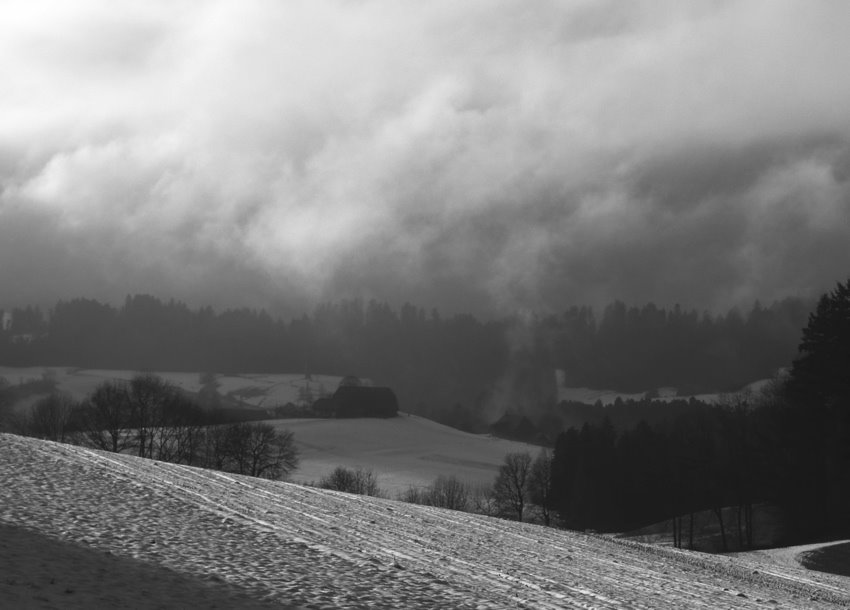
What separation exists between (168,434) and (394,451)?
6670cm

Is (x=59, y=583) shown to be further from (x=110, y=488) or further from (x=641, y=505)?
(x=641, y=505)

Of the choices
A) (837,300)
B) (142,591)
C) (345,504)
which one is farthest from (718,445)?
(142,591)

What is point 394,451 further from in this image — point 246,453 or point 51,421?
point 246,453

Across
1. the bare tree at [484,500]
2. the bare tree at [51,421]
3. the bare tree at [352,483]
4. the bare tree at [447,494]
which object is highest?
the bare tree at [51,421]

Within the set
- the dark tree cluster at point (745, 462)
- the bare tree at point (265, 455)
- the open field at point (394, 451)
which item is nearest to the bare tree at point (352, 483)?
the open field at point (394, 451)

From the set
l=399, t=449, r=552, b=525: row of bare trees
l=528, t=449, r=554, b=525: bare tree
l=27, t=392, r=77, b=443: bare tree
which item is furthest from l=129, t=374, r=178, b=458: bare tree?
l=528, t=449, r=554, b=525: bare tree

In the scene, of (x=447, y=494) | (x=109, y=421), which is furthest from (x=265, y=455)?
(x=447, y=494)

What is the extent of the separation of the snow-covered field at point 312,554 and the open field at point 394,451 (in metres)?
88.2

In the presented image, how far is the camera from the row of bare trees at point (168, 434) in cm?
9775

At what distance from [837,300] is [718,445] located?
3986cm

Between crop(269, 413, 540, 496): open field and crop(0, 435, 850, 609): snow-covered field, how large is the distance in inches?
3471

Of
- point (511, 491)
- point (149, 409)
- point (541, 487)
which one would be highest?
point (149, 409)

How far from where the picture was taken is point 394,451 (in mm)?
163875

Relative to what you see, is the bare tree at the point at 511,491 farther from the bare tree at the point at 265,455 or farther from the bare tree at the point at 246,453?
the bare tree at the point at 246,453
